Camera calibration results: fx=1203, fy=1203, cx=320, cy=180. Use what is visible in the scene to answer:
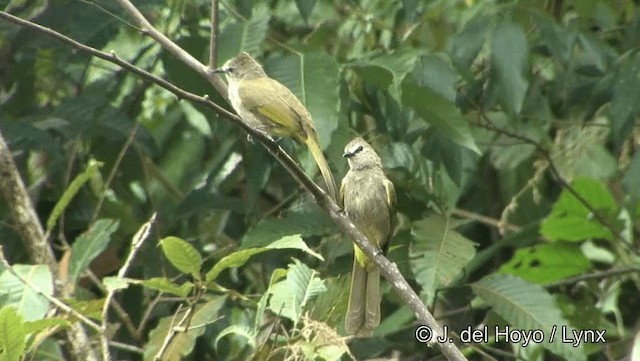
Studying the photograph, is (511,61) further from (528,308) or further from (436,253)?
(528,308)

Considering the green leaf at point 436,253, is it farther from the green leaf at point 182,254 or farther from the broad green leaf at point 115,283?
the broad green leaf at point 115,283

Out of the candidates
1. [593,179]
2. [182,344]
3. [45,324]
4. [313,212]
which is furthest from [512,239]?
[45,324]

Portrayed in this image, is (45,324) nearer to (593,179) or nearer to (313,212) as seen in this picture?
(313,212)

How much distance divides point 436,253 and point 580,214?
108 centimetres

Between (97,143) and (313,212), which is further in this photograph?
(97,143)

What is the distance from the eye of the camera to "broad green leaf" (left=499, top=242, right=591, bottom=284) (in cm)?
559

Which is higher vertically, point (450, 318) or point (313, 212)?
point (313, 212)

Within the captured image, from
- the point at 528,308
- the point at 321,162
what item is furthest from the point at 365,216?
the point at 528,308

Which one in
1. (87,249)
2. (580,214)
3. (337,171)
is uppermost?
(87,249)

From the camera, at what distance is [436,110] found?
14.9ft

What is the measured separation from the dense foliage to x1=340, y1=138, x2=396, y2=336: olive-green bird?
92 mm

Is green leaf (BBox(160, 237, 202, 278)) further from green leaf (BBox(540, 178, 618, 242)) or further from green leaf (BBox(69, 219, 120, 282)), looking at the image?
green leaf (BBox(540, 178, 618, 242))

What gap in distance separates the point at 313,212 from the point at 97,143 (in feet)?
4.53

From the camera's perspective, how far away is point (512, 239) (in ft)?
17.6
